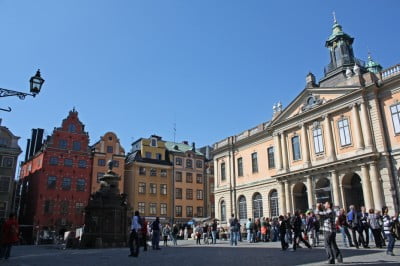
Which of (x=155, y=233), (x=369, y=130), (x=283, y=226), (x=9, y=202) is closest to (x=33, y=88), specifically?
(x=155, y=233)

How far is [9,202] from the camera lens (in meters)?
46.9

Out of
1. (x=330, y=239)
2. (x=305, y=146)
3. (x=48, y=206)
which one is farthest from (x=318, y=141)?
(x=48, y=206)

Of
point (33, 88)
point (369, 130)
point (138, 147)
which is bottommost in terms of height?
point (33, 88)

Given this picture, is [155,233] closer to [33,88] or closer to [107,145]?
[33,88]

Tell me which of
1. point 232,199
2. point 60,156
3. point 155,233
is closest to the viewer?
point 155,233

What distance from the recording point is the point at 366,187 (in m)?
27.8

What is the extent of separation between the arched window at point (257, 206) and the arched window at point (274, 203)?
1.67 metres

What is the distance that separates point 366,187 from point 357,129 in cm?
479

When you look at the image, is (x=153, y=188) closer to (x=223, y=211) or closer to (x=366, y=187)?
(x=223, y=211)

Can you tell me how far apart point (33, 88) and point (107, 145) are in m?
45.8

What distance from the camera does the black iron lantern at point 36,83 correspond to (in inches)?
478

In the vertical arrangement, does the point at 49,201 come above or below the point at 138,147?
below

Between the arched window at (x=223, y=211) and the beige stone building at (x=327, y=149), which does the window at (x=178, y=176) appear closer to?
the beige stone building at (x=327, y=149)

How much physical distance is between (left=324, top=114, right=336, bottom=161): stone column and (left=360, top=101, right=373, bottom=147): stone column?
3101 mm
